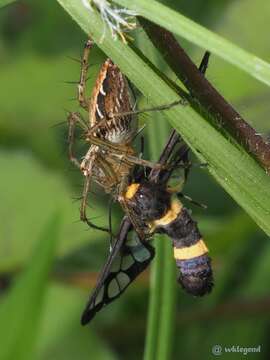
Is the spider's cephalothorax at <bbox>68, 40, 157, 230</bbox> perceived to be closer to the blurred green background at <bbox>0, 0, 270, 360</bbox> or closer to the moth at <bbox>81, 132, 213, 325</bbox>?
the moth at <bbox>81, 132, 213, 325</bbox>

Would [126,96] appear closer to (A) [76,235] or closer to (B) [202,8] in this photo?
(A) [76,235]

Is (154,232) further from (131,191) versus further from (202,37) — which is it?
(202,37)

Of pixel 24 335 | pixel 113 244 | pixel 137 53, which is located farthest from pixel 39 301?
pixel 137 53

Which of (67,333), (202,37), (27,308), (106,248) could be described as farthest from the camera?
(106,248)

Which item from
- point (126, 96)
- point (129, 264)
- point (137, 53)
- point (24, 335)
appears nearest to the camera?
point (137, 53)

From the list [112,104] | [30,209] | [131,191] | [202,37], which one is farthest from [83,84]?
[30,209]

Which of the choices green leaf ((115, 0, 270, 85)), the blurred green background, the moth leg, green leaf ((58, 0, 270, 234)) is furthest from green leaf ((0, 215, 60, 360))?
green leaf ((115, 0, 270, 85))
